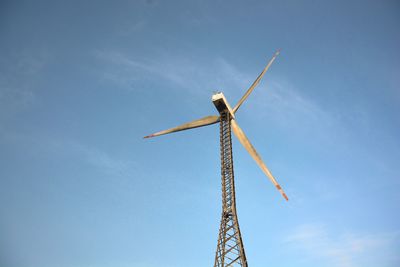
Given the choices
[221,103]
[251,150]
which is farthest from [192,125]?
[251,150]

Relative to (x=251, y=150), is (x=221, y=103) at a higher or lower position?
higher

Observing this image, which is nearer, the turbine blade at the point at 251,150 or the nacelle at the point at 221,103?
the turbine blade at the point at 251,150

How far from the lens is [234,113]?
4978 centimetres

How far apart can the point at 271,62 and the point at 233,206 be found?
23.6 metres

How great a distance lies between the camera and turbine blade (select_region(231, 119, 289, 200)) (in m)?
39.8

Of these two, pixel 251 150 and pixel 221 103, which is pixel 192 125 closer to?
pixel 221 103

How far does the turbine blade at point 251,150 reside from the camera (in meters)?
39.8

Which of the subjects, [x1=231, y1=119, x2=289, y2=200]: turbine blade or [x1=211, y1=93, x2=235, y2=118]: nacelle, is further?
[x1=211, y1=93, x2=235, y2=118]: nacelle

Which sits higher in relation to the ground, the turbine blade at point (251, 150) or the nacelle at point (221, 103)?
the nacelle at point (221, 103)

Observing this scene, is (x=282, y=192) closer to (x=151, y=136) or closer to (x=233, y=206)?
(x=233, y=206)

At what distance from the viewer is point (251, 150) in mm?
44031

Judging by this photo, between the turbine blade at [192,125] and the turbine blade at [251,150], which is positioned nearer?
the turbine blade at [251,150]

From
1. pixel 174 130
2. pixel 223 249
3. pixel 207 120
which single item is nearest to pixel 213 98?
pixel 207 120

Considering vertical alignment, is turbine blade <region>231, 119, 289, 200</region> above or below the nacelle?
below
